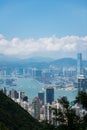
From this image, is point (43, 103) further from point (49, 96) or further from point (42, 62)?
point (42, 62)

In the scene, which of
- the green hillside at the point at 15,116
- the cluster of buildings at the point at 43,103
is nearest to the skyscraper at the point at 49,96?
the cluster of buildings at the point at 43,103

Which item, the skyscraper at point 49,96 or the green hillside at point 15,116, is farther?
the skyscraper at point 49,96

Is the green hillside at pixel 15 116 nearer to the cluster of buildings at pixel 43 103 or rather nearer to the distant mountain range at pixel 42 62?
the cluster of buildings at pixel 43 103

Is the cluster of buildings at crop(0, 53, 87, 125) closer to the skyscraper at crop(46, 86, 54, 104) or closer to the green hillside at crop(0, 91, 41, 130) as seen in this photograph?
the skyscraper at crop(46, 86, 54, 104)

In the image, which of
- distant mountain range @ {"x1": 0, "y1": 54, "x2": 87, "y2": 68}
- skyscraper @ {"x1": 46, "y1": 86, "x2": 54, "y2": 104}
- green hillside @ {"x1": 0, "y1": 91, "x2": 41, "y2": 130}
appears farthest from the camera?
distant mountain range @ {"x1": 0, "y1": 54, "x2": 87, "y2": 68}

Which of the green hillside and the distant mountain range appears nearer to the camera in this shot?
the green hillside

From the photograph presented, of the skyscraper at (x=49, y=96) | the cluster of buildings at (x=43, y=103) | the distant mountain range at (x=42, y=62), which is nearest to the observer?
the cluster of buildings at (x=43, y=103)

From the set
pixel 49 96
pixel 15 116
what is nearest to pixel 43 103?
pixel 49 96

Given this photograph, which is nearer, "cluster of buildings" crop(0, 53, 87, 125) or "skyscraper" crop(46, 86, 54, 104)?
"cluster of buildings" crop(0, 53, 87, 125)

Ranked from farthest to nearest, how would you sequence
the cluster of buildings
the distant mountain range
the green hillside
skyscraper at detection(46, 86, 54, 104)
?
the distant mountain range < skyscraper at detection(46, 86, 54, 104) < the green hillside < the cluster of buildings

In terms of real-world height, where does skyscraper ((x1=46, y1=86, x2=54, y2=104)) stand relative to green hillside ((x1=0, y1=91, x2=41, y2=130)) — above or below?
below

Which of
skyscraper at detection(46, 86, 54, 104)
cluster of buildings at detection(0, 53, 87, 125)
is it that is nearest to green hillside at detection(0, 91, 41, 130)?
cluster of buildings at detection(0, 53, 87, 125)

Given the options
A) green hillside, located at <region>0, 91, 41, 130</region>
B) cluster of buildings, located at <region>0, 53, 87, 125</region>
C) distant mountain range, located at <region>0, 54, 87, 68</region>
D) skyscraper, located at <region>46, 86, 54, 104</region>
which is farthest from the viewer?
distant mountain range, located at <region>0, 54, 87, 68</region>
